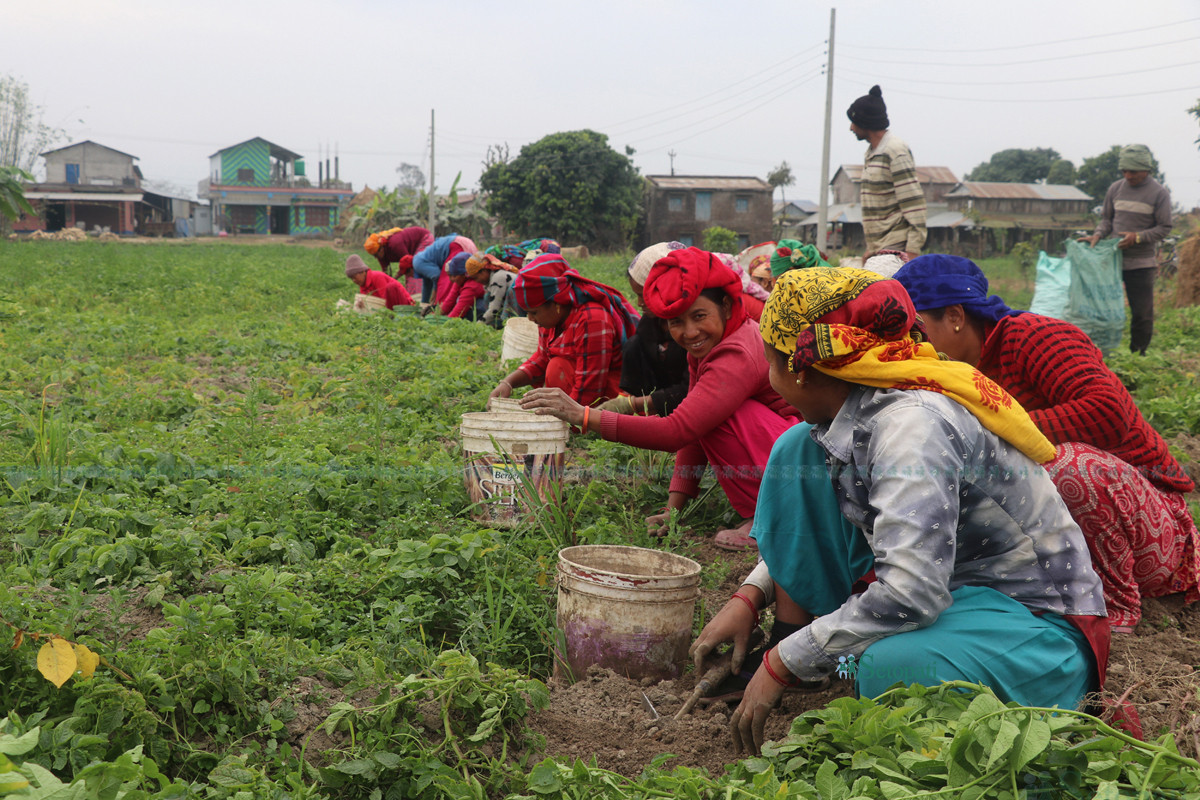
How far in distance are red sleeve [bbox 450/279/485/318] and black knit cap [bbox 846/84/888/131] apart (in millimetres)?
4751

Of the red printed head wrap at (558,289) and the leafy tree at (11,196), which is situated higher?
the leafy tree at (11,196)

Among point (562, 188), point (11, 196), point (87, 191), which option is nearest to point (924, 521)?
point (11, 196)

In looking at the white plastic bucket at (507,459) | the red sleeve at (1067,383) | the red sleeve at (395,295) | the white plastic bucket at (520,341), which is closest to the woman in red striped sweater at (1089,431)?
the red sleeve at (1067,383)

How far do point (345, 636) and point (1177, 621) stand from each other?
2304 mm

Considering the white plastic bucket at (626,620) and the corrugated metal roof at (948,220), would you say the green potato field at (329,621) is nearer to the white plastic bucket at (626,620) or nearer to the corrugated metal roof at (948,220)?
the white plastic bucket at (626,620)

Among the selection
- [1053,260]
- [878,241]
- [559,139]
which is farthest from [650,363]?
[559,139]

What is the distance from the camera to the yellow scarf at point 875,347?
1.78 meters

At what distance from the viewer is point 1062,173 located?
5328 cm

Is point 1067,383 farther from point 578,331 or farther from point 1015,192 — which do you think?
point 1015,192

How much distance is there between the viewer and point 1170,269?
15852mm

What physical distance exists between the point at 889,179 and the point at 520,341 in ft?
8.37

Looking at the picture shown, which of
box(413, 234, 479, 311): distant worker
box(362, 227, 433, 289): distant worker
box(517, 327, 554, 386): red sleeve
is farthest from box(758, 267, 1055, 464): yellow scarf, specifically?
box(362, 227, 433, 289): distant worker

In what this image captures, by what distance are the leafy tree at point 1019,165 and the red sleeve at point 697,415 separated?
6335 cm

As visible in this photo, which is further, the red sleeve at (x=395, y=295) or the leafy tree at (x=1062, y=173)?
the leafy tree at (x=1062, y=173)
